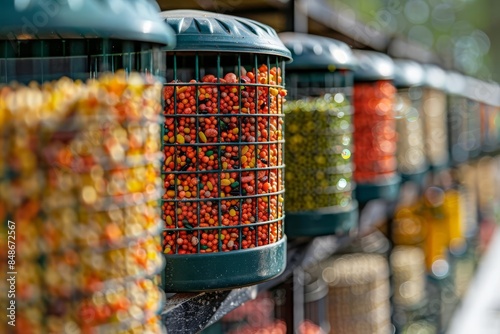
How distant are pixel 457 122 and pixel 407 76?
2.72m

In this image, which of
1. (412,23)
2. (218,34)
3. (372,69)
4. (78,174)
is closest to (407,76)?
(372,69)

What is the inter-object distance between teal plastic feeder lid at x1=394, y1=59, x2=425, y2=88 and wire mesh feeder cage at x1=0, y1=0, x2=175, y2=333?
338 cm

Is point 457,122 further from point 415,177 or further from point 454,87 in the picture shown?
point 415,177

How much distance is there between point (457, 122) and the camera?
7.39 metres

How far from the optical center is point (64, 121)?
1168 mm

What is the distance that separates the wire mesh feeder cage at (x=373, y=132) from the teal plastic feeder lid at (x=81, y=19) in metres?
2.63

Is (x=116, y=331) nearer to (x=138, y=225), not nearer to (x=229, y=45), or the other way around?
(x=138, y=225)

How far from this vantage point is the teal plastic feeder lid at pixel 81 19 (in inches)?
44.3

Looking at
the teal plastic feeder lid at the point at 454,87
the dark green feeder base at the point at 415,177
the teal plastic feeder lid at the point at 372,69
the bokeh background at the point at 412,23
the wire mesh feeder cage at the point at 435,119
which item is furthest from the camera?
the teal plastic feeder lid at the point at 454,87

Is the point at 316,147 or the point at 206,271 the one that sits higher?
the point at 316,147

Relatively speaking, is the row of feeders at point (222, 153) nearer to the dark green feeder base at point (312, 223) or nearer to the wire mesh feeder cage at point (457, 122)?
the dark green feeder base at point (312, 223)

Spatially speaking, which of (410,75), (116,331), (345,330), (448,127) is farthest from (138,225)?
(448,127)

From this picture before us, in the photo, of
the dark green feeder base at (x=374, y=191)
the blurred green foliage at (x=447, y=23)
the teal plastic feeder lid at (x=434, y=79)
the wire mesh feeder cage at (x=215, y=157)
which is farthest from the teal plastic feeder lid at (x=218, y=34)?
the blurred green foliage at (x=447, y=23)

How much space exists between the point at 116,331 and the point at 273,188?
92 centimetres
